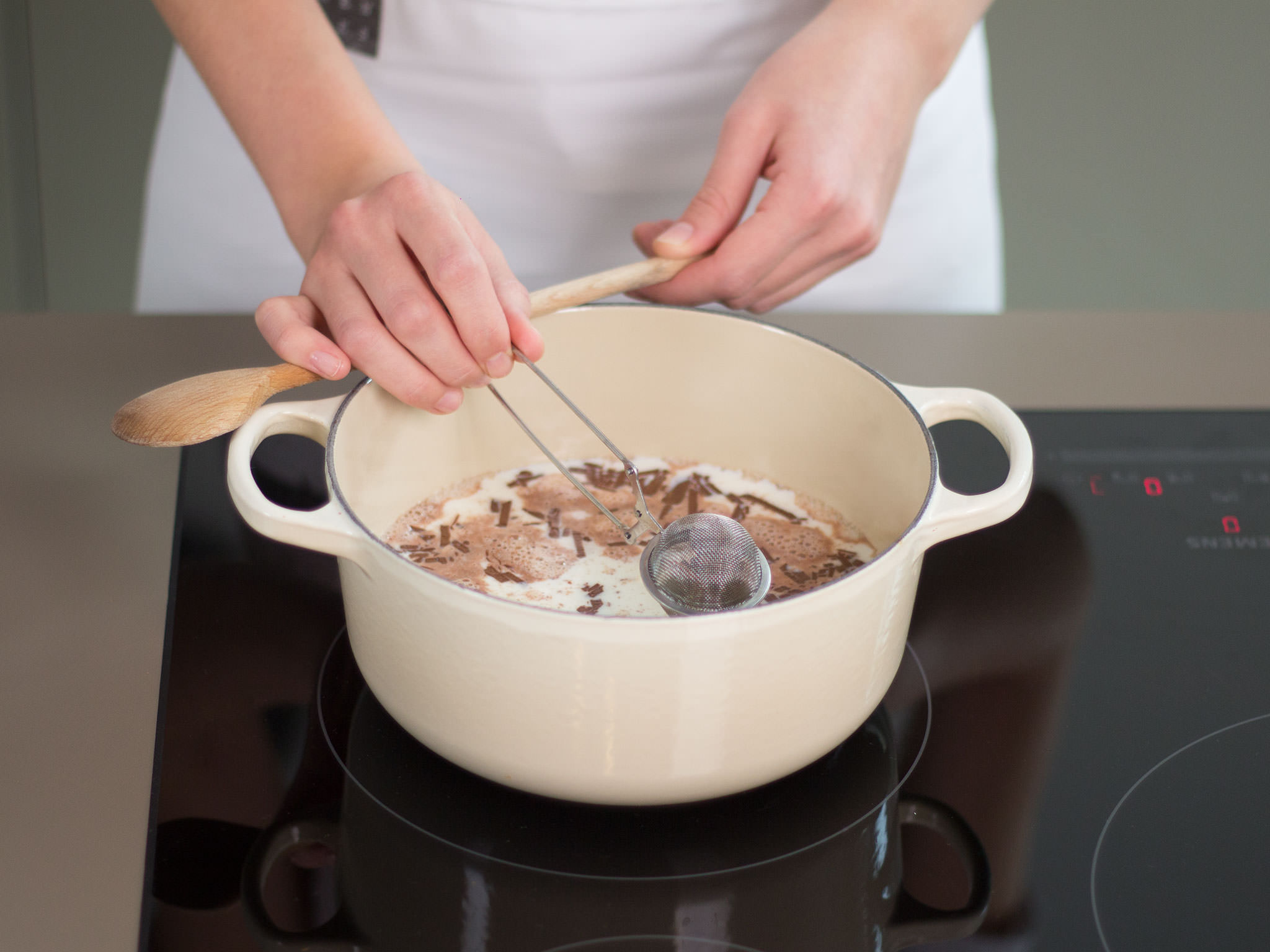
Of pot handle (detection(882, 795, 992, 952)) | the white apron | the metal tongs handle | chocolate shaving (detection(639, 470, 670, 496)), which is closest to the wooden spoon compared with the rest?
the metal tongs handle

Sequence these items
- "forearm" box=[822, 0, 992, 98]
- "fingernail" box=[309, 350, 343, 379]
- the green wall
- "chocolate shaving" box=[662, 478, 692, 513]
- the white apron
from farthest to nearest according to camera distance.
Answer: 1. the green wall
2. the white apron
3. "forearm" box=[822, 0, 992, 98]
4. "chocolate shaving" box=[662, 478, 692, 513]
5. "fingernail" box=[309, 350, 343, 379]

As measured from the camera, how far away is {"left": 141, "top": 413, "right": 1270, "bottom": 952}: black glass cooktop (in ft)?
1.47

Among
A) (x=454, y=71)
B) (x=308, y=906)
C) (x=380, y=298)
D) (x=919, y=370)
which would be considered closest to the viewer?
(x=308, y=906)

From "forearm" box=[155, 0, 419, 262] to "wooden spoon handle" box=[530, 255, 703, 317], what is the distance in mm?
141

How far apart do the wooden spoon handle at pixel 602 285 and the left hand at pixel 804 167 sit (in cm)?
1

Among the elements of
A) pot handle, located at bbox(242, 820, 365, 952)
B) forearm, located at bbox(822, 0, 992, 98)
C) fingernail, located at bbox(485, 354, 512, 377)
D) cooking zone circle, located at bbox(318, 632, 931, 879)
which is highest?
forearm, located at bbox(822, 0, 992, 98)

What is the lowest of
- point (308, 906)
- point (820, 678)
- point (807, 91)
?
point (308, 906)

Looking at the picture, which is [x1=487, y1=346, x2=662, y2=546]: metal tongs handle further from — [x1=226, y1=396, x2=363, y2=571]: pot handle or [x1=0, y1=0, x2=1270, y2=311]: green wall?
[x1=0, y1=0, x2=1270, y2=311]: green wall

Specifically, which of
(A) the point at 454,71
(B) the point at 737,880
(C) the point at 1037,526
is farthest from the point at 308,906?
(A) the point at 454,71

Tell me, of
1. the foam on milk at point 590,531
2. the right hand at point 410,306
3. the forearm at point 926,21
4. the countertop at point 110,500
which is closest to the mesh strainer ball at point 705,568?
the foam on milk at point 590,531

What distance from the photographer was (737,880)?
46 cm

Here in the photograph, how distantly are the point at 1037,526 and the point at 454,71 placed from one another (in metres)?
0.60

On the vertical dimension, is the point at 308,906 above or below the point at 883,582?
below

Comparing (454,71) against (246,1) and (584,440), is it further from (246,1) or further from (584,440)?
(584,440)
